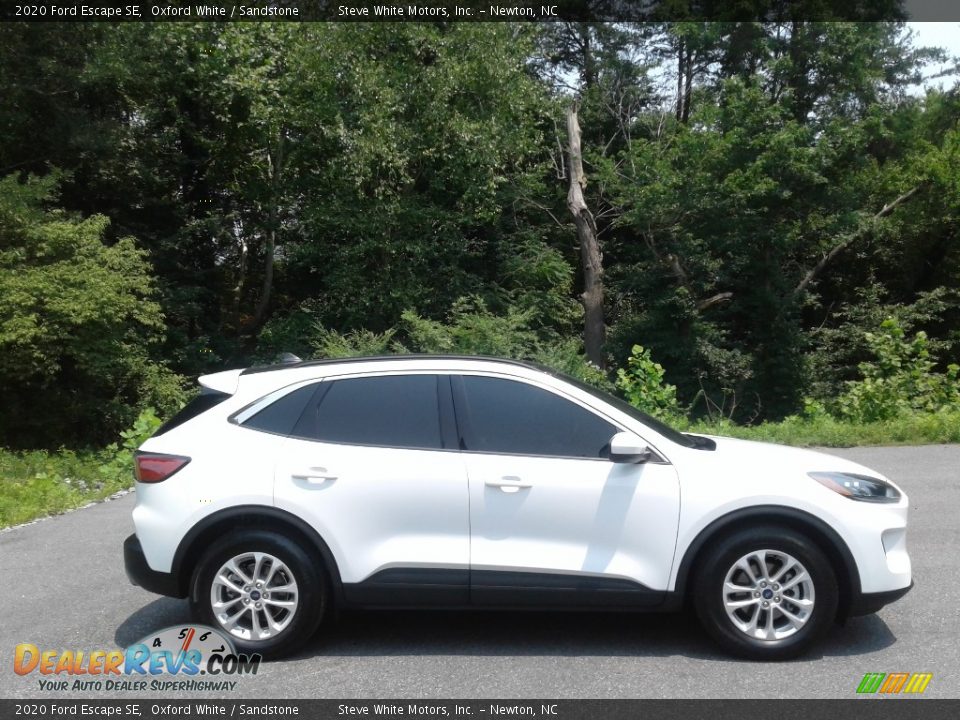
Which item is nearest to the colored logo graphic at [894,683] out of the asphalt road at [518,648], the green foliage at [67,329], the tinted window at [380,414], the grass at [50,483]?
the asphalt road at [518,648]

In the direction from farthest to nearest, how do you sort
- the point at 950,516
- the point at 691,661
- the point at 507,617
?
the point at 950,516 < the point at 507,617 < the point at 691,661

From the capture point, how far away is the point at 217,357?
22.5 m

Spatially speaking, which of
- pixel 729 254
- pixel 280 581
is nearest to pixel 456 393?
pixel 280 581

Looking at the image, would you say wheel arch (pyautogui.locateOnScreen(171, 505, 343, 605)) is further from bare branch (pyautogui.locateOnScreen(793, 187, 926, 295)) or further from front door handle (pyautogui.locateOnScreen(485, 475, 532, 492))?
bare branch (pyautogui.locateOnScreen(793, 187, 926, 295))

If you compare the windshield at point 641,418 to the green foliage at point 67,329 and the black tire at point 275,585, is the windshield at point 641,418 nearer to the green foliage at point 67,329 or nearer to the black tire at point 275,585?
the black tire at point 275,585

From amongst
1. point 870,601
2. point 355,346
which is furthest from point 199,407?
point 355,346

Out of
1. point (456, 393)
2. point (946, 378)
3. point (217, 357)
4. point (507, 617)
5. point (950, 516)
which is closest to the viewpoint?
point (456, 393)

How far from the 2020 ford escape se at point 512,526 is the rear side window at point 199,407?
24cm

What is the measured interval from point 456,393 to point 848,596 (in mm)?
2393

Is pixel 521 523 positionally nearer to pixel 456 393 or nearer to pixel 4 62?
pixel 456 393

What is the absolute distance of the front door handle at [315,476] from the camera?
492 cm

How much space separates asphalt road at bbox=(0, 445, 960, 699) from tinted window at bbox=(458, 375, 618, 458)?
3.72ft

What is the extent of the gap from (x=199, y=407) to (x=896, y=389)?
1194 cm
